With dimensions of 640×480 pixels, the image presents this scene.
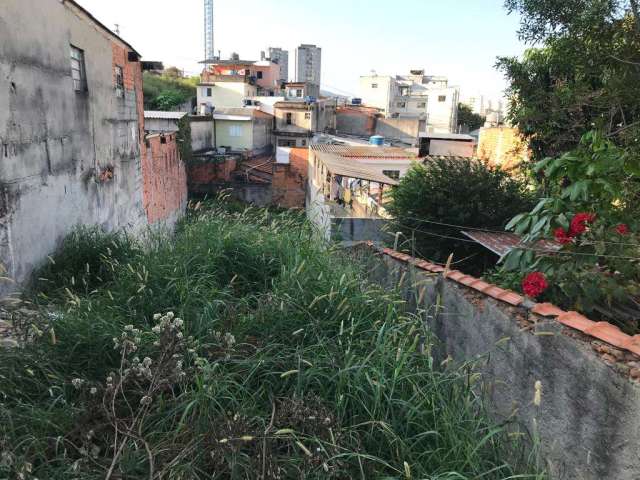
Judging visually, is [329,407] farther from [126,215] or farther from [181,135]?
[181,135]

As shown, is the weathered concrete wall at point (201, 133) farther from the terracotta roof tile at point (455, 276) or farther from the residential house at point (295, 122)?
the terracotta roof tile at point (455, 276)

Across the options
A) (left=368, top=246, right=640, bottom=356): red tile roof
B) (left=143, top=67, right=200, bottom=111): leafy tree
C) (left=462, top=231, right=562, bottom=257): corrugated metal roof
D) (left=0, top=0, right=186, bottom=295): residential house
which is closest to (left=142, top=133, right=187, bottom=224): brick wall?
(left=0, top=0, right=186, bottom=295): residential house

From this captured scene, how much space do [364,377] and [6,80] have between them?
187 inches

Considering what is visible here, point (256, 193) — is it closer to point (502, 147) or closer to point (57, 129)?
point (502, 147)

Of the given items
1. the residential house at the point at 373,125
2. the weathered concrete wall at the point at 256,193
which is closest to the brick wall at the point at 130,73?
the weathered concrete wall at the point at 256,193

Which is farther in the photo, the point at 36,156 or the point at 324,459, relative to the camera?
the point at 36,156

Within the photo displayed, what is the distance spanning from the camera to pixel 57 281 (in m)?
4.79

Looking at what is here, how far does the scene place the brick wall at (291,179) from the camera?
69.1 ft

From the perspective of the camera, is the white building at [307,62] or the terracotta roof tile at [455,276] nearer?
the terracotta roof tile at [455,276]

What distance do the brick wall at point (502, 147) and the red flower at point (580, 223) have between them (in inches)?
288

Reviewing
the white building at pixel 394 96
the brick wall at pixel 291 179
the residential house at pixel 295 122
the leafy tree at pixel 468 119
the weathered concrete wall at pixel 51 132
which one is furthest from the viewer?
the white building at pixel 394 96

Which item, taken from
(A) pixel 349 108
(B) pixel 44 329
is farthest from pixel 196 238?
(A) pixel 349 108

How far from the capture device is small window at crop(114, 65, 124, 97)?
888cm

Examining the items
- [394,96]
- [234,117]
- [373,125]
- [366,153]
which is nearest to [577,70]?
[366,153]
